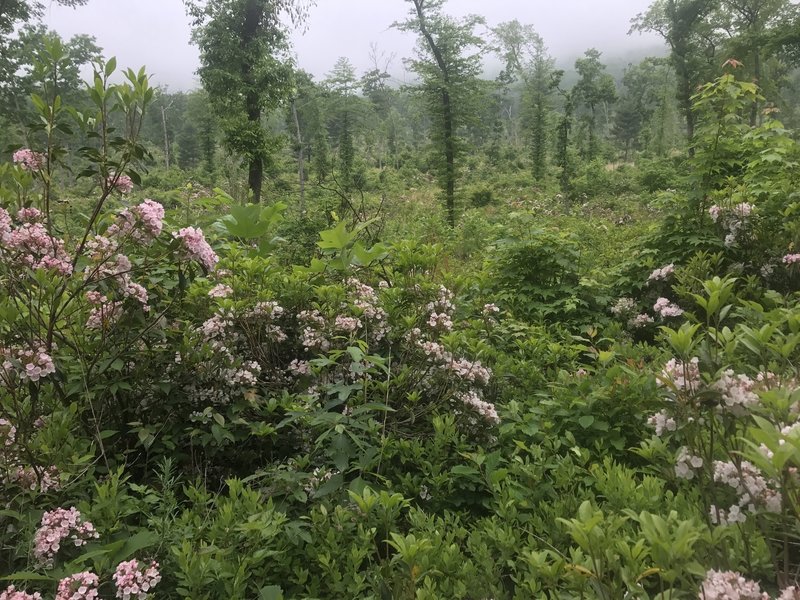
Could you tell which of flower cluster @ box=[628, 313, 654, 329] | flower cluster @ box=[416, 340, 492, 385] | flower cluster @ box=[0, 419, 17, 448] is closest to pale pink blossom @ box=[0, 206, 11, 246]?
flower cluster @ box=[0, 419, 17, 448]

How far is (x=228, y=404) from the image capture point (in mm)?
2469

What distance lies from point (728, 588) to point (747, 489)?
0.27 metres

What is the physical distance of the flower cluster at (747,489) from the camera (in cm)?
114

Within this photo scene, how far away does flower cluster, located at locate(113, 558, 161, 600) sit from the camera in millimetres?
1407

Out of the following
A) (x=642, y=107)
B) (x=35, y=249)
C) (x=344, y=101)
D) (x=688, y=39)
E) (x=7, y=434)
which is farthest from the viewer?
(x=642, y=107)

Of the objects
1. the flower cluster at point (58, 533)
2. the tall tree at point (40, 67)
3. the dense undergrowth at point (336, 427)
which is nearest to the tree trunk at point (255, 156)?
the tall tree at point (40, 67)

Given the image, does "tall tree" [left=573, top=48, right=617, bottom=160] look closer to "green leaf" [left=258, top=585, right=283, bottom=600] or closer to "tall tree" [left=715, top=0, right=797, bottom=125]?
"tall tree" [left=715, top=0, right=797, bottom=125]

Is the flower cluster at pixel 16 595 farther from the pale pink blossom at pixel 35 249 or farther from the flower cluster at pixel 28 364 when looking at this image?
the pale pink blossom at pixel 35 249

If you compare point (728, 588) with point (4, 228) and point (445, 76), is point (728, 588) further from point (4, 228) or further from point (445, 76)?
point (445, 76)

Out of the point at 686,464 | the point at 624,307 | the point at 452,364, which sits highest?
the point at 686,464

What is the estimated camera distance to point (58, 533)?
153cm

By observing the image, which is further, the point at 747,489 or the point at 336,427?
the point at 336,427

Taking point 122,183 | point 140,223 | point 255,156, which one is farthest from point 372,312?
point 255,156

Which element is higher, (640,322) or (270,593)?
(640,322)
